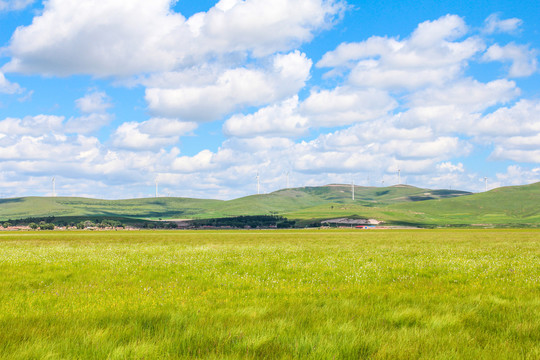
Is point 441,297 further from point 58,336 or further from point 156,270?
point 156,270

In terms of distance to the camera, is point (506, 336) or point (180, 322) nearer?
point (506, 336)

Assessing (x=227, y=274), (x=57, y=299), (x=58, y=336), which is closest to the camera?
(x=58, y=336)

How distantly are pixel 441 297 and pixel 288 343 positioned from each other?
6.68m

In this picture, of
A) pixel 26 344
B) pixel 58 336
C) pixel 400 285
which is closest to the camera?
pixel 26 344

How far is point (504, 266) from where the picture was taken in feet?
62.7

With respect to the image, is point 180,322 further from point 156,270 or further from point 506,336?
point 156,270

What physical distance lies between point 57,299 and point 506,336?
11.7m

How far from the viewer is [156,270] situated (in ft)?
59.2

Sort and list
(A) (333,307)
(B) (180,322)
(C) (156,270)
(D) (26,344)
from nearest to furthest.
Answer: (D) (26,344), (B) (180,322), (A) (333,307), (C) (156,270)

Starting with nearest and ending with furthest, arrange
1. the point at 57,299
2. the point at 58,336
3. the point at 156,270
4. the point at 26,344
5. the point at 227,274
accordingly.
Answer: the point at 26,344
the point at 58,336
the point at 57,299
the point at 227,274
the point at 156,270

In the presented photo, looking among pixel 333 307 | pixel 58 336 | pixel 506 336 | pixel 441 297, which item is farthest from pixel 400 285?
pixel 58 336

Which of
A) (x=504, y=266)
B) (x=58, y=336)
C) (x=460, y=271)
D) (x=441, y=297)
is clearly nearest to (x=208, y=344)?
(x=58, y=336)

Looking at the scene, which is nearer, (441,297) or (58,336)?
(58,336)

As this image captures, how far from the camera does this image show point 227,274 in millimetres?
16453
